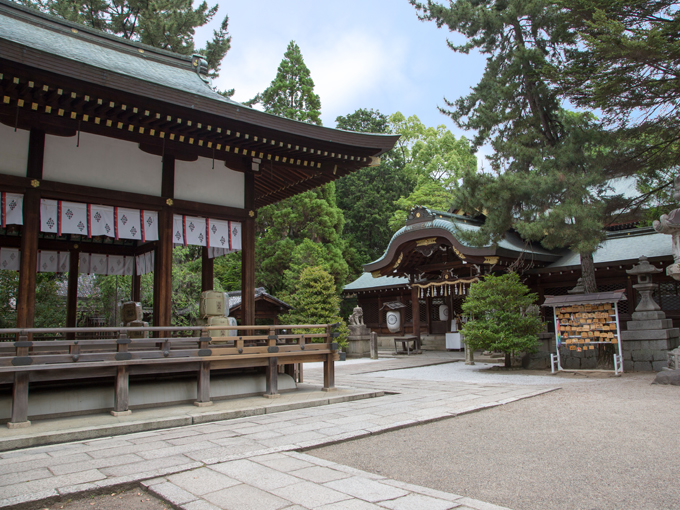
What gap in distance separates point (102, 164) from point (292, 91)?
19167 millimetres

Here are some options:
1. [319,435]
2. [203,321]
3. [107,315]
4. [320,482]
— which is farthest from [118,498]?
[107,315]

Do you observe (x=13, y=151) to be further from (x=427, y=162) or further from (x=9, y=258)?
(x=427, y=162)

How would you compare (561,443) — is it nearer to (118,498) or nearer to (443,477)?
(443,477)

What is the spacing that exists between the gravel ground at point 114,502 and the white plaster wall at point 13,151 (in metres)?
4.60

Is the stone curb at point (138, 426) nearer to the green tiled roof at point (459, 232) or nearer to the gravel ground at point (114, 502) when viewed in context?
the gravel ground at point (114, 502)

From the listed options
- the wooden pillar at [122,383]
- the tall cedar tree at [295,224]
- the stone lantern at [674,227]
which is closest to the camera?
the wooden pillar at [122,383]

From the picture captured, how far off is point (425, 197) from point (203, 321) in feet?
70.6

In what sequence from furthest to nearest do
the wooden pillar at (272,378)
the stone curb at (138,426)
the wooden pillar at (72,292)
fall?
the wooden pillar at (72,292)
the wooden pillar at (272,378)
the stone curb at (138,426)

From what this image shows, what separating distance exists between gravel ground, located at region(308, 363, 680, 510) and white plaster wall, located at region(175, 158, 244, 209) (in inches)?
188

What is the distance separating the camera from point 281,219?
22.3 metres

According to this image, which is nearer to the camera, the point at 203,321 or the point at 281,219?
the point at 203,321

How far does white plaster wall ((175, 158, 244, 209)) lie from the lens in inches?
294

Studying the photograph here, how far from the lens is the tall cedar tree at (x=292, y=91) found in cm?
2402

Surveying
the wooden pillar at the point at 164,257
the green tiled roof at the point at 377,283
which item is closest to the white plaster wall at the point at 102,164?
the wooden pillar at the point at 164,257
